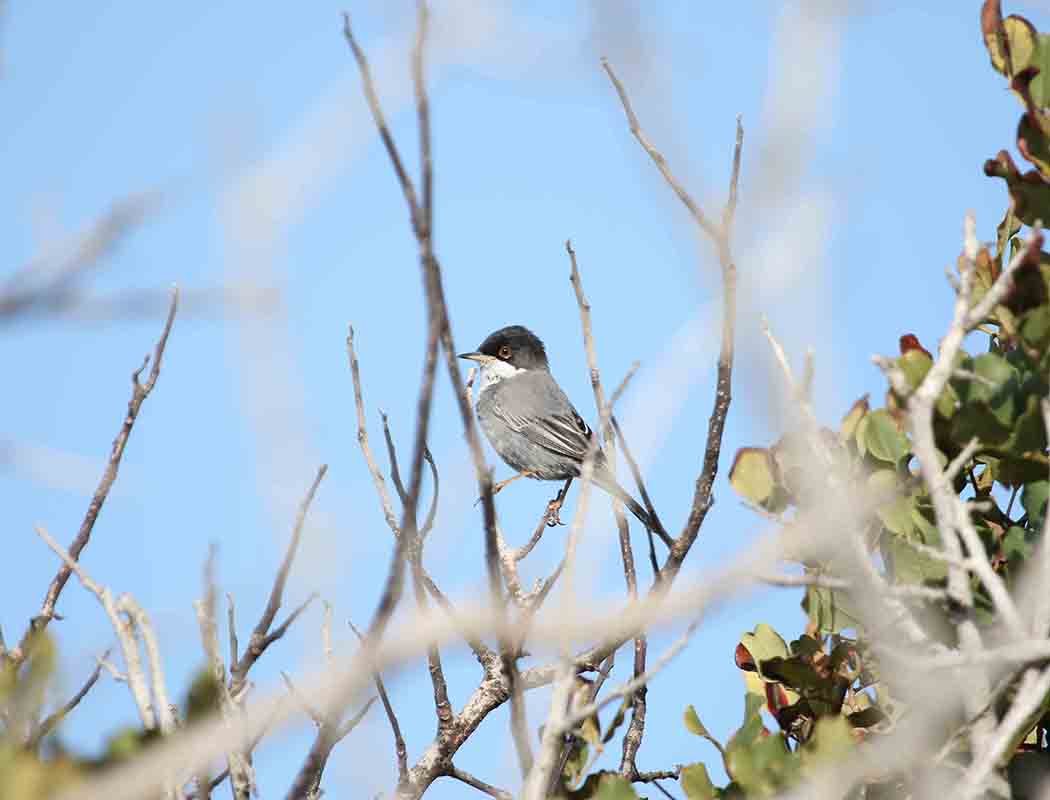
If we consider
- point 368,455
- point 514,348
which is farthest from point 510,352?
point 368,455

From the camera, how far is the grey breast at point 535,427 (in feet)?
30.7

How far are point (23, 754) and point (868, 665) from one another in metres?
2.14

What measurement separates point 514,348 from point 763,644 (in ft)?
24.7

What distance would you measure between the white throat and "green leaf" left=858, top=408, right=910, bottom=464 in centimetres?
753

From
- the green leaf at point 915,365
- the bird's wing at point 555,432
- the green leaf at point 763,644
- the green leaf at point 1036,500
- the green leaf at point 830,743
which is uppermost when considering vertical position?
the bird's wing at point 555,432

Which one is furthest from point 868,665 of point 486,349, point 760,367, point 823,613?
point 486,349

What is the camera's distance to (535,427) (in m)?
9.52

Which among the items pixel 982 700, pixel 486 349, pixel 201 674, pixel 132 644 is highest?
pixel 486 349

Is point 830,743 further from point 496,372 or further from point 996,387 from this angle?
point 496,372

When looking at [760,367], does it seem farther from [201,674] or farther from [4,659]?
[4,659]

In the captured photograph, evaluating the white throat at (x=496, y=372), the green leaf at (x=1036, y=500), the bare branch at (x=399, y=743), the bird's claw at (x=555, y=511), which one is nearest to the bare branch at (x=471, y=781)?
the bare branch at (x=399, y=743)

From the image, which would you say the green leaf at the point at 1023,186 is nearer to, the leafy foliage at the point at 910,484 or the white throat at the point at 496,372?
the leafy foliage at the point at 910,484

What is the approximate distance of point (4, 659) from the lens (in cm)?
265

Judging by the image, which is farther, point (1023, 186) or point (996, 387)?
point (1023, 186)
